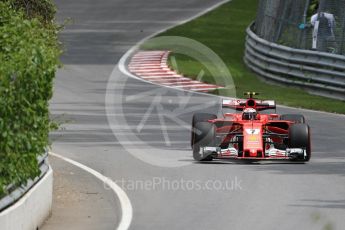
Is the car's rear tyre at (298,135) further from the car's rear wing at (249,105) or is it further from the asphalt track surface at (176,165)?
the car's rear wing at (249,105)

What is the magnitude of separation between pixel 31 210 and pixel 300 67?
21107 millimetres

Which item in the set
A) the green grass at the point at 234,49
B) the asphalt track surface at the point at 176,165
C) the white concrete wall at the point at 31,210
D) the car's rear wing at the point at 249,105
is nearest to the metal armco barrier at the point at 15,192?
the white concrete wall at the point at 31,210

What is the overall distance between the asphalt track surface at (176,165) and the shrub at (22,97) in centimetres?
189

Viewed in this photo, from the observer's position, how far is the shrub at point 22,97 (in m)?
11.9

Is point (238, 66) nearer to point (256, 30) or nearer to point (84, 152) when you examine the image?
point (256, 30)

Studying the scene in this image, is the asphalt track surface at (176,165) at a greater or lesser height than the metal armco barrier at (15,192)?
lesser

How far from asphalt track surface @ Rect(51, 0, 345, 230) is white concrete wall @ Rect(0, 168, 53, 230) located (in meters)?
1.09

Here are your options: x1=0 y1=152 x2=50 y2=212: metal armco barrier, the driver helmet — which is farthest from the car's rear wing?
x1=0 y1=152 x2=50 y2=212: metal armco barrier

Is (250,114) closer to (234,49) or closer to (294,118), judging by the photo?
(294,118)

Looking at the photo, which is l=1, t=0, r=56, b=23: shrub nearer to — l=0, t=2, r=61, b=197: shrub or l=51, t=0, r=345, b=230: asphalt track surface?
l=51, t=0, r=345, b=230: asphalt track surface

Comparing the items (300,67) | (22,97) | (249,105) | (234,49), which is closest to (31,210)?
(22,97)

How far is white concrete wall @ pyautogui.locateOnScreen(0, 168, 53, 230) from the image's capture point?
12186 mm

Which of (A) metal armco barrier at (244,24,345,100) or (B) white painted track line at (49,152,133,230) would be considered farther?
(A) metal armco barrier at (244,24,345,100)

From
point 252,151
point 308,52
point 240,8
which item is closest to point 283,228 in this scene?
point 252,151
